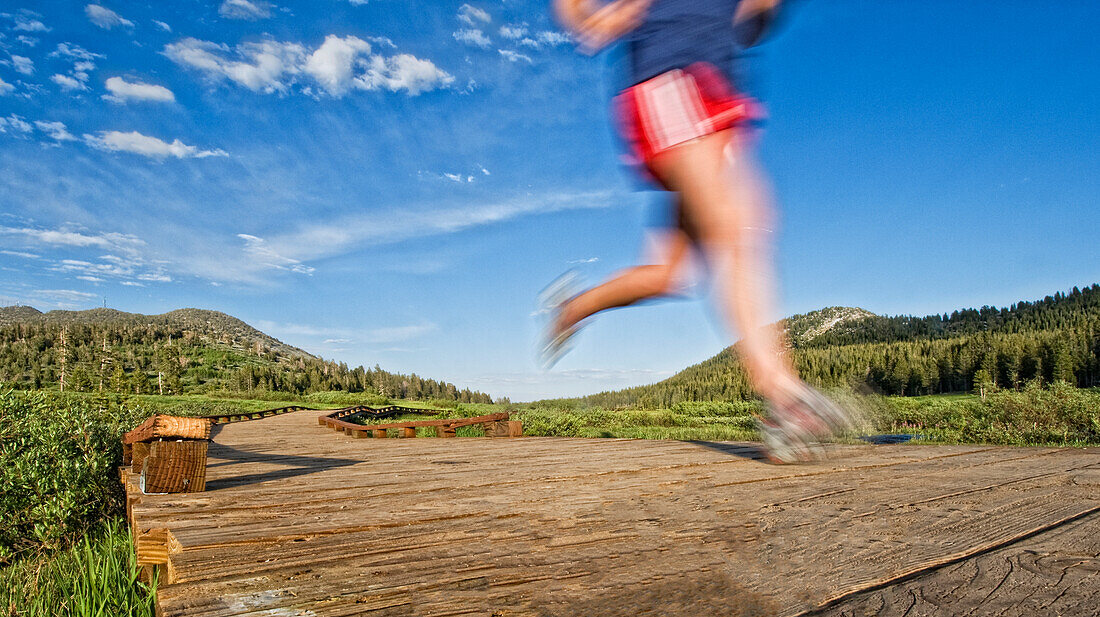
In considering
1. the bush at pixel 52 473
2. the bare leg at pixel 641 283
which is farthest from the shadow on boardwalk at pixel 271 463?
the bare leg at pixel 641 283

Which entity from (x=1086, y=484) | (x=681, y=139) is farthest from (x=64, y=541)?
(x=1086, y=484)

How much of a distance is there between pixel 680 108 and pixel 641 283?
2.44ft

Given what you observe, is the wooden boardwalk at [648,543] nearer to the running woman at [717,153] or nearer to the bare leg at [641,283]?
the running woman at [717,153]

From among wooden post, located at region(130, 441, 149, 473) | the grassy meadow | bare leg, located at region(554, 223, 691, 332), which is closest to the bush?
the grassy meadow

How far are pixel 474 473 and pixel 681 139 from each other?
1694 millimetres

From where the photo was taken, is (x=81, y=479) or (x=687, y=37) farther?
(x=81, y=479)

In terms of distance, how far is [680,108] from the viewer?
2.39m

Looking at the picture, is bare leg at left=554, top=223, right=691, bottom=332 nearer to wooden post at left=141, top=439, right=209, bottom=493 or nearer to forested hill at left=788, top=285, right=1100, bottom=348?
wooden post at left=141, top=439, right=209, bottom=493

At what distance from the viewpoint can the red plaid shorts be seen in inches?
94.0

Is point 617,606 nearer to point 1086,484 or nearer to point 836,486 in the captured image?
point 836,486

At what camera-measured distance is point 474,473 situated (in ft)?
8.82

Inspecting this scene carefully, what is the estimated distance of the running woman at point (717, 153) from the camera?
→ 239 centimetres

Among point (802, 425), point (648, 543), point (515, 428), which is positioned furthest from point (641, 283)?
point (515, 428)

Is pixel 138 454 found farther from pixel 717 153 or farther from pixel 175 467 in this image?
pixel 717 153
